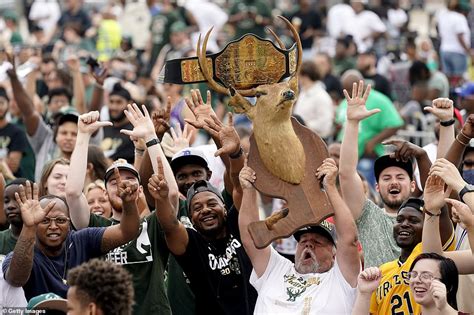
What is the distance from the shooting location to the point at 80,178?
336 inches

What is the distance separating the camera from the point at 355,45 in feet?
64.9

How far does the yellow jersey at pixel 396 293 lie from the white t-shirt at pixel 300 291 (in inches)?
15.4

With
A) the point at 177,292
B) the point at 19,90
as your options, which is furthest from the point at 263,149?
the point at 19,90

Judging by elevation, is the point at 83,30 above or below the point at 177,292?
above

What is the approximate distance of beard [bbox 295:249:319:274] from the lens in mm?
8023

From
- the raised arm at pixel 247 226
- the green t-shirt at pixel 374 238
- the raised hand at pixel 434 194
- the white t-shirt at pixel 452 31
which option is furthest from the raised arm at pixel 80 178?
the white t-shirt at pixel 452 31

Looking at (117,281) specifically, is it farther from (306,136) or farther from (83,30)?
(83,30)

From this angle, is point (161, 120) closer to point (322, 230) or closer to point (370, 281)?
point (322, 230)

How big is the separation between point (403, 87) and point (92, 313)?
505 inches

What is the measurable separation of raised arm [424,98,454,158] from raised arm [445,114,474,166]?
0.30 m

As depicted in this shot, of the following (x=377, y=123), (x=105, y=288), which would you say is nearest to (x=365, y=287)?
(x=105, y=288)

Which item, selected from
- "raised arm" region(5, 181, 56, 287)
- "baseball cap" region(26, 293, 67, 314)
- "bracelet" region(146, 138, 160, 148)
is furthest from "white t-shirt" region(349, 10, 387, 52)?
"baseball cap" region(26, 293, 67, 314)

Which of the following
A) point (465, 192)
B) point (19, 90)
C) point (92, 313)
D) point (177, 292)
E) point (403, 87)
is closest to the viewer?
point (92, 313)

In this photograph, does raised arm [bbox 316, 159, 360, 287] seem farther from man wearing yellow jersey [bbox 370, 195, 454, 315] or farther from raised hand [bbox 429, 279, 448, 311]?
raised hand [bbox 429, 279, 448, 311]
